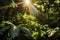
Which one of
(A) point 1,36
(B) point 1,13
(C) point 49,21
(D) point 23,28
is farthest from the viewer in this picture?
(C) point 49,21

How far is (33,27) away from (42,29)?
0.17 m

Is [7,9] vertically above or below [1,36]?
above

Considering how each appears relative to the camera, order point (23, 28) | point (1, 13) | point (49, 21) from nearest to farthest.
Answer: point (23, 28), point (1, 13), point (49, 21)

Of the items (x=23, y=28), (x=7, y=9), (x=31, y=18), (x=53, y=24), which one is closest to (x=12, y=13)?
(x=7, y=9)

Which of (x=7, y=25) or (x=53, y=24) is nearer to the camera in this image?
(x=7, y=25)

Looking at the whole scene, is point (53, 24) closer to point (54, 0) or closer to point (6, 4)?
point (54, 0)

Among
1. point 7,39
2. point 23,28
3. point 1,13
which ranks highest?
point 1,13

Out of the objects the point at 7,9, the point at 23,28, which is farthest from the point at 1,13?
the point at 23,28

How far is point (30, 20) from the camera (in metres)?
2.62

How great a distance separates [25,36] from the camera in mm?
2303

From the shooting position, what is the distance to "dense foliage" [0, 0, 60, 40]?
224cm

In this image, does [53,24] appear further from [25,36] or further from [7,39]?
[7,39]

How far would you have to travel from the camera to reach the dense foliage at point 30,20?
2.24 m

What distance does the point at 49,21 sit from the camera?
9.12 ft
